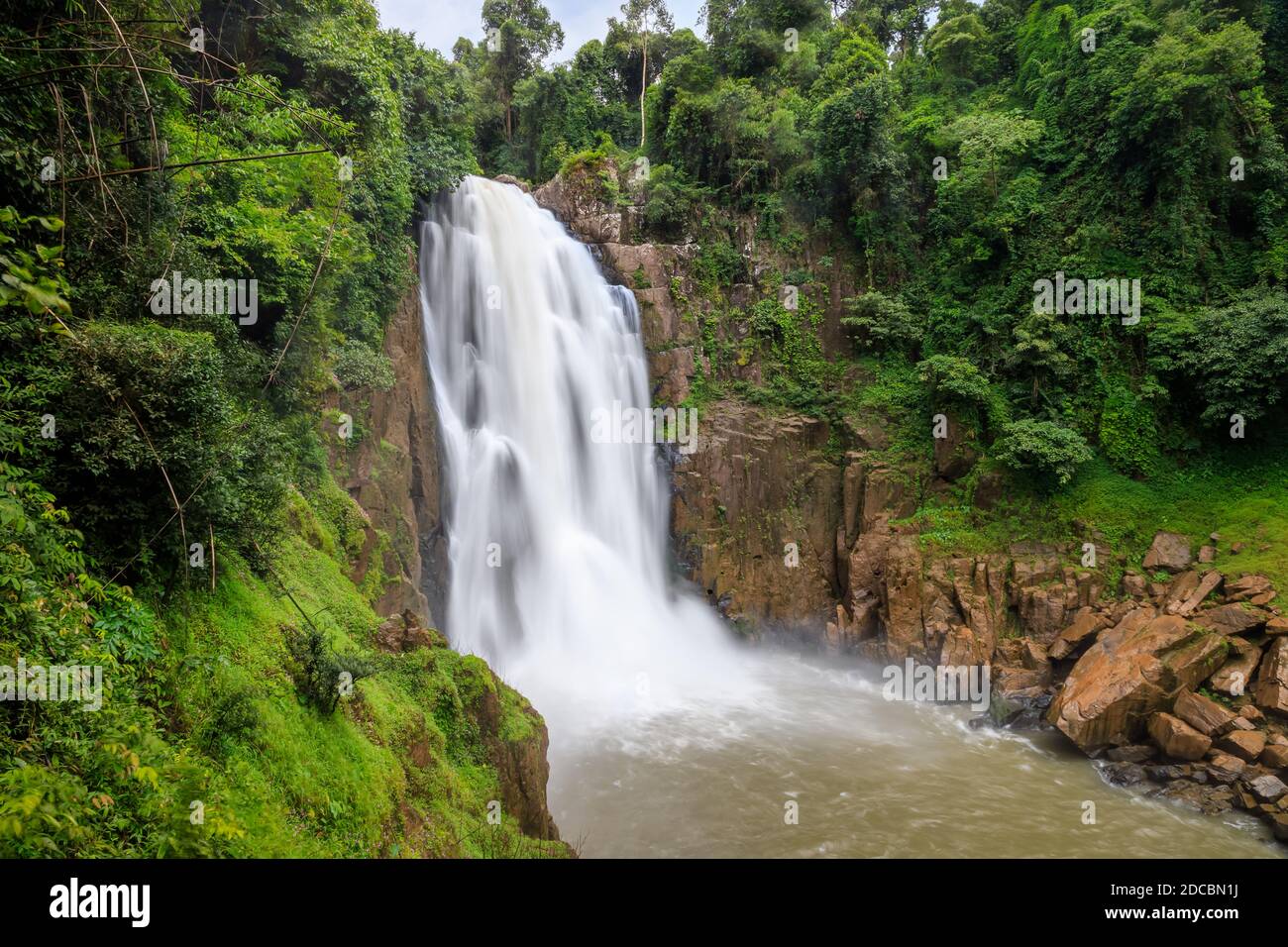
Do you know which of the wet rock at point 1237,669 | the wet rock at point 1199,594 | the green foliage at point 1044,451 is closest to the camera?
the wet rock at point 1237,669

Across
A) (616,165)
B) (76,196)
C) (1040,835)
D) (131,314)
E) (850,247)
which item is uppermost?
(616,165)

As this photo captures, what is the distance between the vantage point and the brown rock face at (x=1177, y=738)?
1084 centimetres

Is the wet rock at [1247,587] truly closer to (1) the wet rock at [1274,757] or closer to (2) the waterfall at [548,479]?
(1) the wet rock at [1274,757]

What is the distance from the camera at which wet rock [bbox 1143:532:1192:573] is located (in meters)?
14.1

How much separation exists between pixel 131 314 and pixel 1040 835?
1317 cm

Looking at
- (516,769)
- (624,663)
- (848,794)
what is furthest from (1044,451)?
(516,769)

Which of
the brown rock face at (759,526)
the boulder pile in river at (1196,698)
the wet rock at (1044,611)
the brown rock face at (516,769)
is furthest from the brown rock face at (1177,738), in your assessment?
the brown rock face at (516,769)

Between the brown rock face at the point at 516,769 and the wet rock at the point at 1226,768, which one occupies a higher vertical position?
the brown rock face at the point at 516,769

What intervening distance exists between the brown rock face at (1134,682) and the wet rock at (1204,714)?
0.60ft

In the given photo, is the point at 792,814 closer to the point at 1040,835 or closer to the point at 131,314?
the point at 1040,835

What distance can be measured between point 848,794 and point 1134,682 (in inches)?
226

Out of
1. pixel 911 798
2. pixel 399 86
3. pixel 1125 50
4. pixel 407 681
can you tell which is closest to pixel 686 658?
pixel 911 798

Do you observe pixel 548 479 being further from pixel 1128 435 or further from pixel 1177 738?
pixel 1128 435

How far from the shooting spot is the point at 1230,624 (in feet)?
39.2
